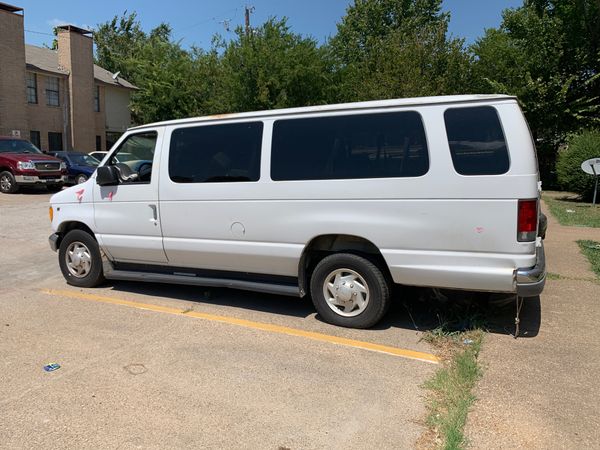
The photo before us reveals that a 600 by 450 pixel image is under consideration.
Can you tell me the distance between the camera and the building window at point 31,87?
2838 cm

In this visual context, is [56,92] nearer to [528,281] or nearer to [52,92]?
[52,92]

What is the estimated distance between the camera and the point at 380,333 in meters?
4.90

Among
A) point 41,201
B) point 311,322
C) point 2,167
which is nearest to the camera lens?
point 311,322

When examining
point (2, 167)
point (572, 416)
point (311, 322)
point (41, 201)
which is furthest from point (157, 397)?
point (2, 167)

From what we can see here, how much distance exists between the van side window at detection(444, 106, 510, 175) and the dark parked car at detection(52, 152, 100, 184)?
1898 centimetres

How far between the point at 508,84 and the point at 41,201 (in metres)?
21.3

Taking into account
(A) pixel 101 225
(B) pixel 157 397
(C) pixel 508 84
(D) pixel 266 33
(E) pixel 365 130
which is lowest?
(B) pixel 157 397

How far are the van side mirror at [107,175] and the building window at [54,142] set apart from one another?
2688cm

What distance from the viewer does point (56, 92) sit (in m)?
30.0

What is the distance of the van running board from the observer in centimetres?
523

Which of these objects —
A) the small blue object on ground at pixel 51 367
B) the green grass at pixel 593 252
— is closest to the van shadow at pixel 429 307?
the small blue object on ground at pixel 51 367

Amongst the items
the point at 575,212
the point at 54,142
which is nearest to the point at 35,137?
the point at 54,142

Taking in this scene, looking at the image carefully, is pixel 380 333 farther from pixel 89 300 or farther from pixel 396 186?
pixel 89 300

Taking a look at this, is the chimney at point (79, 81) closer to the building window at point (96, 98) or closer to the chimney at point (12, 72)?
the building window at point (96, 98)
